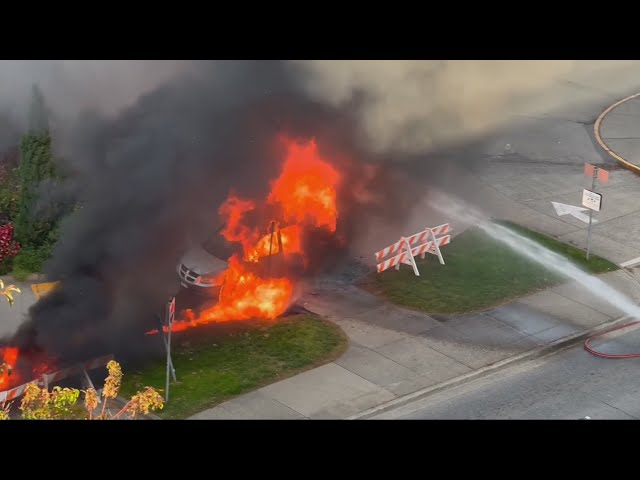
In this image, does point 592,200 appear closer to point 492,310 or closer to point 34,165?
point 492,310

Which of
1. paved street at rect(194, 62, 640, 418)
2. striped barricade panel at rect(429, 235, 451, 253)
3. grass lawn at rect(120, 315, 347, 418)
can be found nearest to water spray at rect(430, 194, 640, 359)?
paved street at rect(194, 62, 640, 418)

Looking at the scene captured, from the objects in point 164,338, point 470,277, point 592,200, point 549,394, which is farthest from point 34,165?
point 592,200

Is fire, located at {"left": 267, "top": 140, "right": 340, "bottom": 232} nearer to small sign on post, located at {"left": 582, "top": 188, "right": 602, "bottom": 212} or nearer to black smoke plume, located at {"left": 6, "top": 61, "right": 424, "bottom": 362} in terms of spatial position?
black smoke plume, located at {"left": 6, "top": 61, "right": 424, "bottom": 362}

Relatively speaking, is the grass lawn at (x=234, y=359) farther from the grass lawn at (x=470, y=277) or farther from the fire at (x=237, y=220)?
the grass lawn at (x=470, y=277)

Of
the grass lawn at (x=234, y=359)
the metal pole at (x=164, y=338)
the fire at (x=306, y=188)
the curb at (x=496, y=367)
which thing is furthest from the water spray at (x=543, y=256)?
the metal pole at (x=164, y=338)

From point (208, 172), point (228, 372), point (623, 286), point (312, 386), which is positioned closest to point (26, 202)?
point (208, 172)

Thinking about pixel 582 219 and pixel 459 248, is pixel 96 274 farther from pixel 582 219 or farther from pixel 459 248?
pixel 582 219
